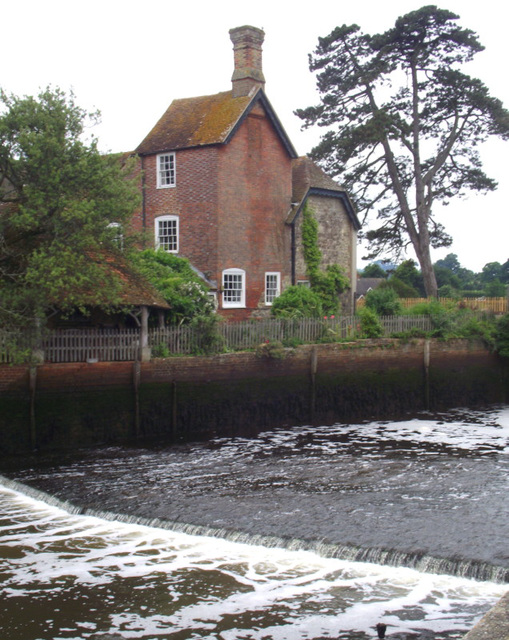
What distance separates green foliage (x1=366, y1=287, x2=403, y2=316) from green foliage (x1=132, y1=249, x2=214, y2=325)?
884 centimetres

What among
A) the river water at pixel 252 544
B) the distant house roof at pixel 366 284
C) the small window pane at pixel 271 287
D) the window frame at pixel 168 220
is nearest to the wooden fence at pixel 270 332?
the river water at pixel 252 544

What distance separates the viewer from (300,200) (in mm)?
34344

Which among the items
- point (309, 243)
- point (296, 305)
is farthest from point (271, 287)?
point (296, 305)

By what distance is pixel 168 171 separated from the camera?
3272 cm

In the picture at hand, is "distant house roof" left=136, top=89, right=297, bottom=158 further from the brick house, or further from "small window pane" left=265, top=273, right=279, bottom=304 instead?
"small window pane" left=265, top=273, right=279, bottom=304

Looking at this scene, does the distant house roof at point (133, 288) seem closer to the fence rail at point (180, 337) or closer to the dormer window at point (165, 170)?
the fence rail at point (180, 337)

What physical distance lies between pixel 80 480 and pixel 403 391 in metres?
15.2

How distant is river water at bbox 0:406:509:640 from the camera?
30.7ft

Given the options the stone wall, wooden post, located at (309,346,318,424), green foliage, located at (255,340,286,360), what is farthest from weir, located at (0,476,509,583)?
wooden post, located at (309,346,318,424)

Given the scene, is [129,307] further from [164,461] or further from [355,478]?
[355,478]

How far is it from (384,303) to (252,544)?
840 inches

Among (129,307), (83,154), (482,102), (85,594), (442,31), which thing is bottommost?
(85,594)

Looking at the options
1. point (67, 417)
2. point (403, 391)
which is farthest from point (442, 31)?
point (67, 417)

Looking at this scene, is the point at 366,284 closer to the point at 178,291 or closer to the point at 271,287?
the point at 271,287
